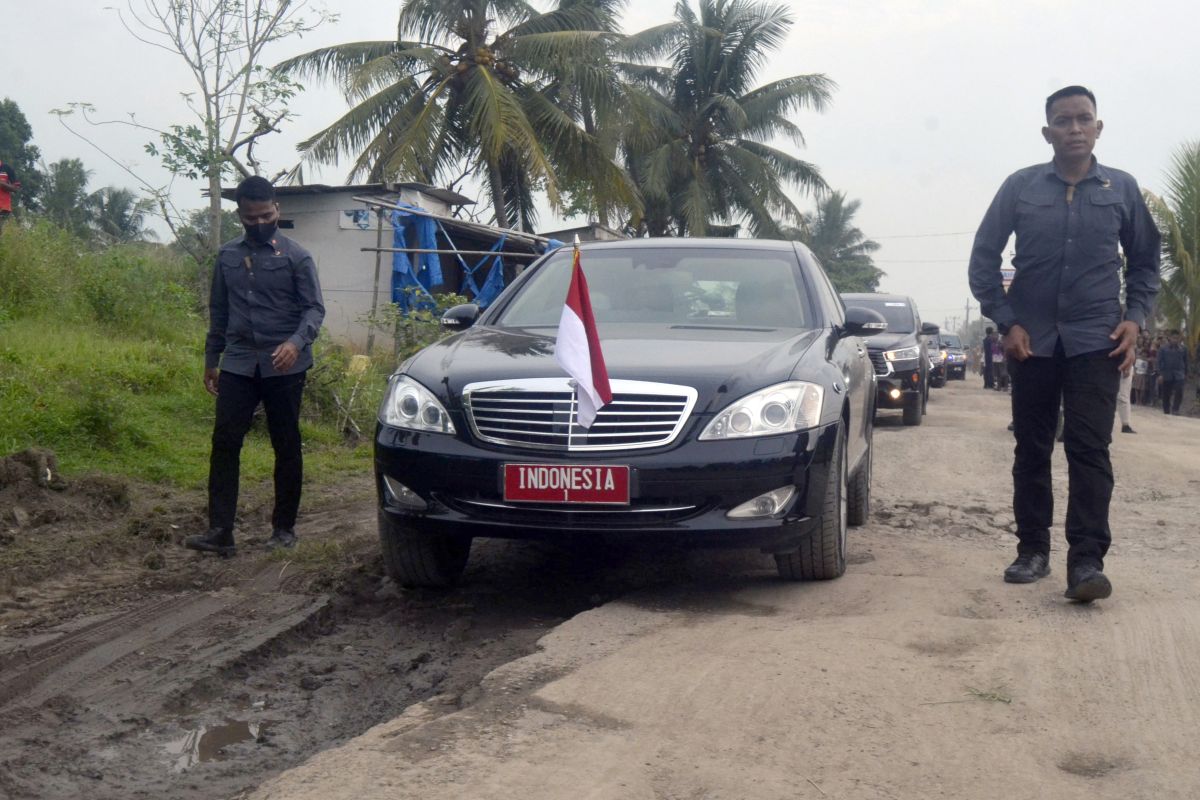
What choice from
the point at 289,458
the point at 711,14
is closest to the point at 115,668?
the point at 289,458

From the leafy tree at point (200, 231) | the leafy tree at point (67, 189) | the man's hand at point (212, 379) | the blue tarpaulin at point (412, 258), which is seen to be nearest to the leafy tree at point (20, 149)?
the leafy tree at point (67, 189)

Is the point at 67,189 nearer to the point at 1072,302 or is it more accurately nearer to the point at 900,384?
the point at 900,384

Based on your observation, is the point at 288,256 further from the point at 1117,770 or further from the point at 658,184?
the point at 658,184

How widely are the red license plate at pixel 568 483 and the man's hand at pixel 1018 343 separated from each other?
1.68m

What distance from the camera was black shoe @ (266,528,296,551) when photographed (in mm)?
6195

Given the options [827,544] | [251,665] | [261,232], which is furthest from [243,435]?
[827,544]

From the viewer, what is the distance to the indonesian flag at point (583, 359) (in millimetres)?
4590

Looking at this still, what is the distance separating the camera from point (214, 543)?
6.07m

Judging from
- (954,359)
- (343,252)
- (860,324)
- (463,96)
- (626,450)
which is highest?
(463,96)

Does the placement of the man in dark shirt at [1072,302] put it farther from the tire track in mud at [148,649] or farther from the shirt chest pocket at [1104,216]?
the tire track in mud at [148,649]

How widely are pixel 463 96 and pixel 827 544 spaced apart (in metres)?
20.3

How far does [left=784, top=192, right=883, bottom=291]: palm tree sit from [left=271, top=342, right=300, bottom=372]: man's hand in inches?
2401

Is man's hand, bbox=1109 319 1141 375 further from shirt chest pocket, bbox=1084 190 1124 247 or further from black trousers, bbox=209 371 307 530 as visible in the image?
black trousers, bbox=209 371 307 530

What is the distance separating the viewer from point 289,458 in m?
6.31
